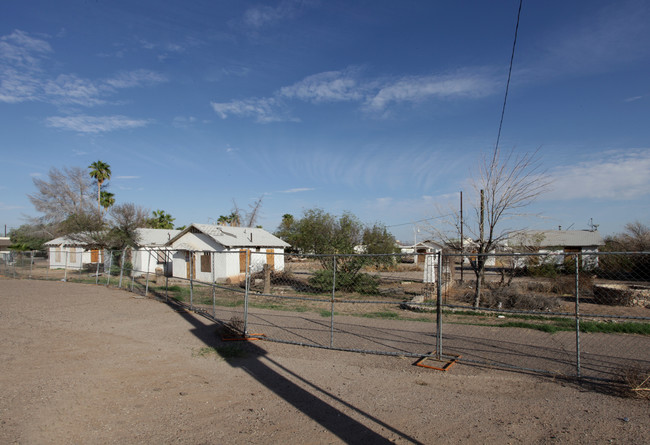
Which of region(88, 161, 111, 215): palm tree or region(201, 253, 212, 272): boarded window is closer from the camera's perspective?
region(201, 253, 212, 272): boarded window

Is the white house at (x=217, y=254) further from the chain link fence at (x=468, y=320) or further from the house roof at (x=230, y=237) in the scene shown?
the chain link fence at (x=468, y=320)

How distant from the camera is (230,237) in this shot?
83.1 feet

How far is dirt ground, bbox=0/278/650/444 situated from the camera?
427 centimetres

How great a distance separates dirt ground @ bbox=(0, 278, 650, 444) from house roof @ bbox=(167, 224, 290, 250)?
54.2 ft

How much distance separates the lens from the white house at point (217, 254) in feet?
79.3

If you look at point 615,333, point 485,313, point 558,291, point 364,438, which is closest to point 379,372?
point 364,438

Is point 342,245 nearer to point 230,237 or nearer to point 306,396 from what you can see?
point 230,237

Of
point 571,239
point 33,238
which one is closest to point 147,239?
point 33,238

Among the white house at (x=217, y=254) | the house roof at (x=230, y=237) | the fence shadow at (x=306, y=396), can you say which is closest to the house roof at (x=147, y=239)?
the white house at (x=217, y=254)

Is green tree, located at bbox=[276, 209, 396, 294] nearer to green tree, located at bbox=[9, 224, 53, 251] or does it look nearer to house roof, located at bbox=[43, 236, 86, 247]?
house roof, located at bbox=[43, 236, 86, 247]

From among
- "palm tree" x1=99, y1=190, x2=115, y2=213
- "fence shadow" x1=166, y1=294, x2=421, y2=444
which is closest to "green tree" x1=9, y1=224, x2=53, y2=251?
"palm tree" x1=99, y1=190, x2=115, y2=213

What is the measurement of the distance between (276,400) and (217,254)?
67.6ft

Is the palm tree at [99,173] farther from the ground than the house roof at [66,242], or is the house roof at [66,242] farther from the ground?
the palm tree at [99,173]

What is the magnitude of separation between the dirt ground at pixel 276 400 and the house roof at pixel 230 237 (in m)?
16.5
